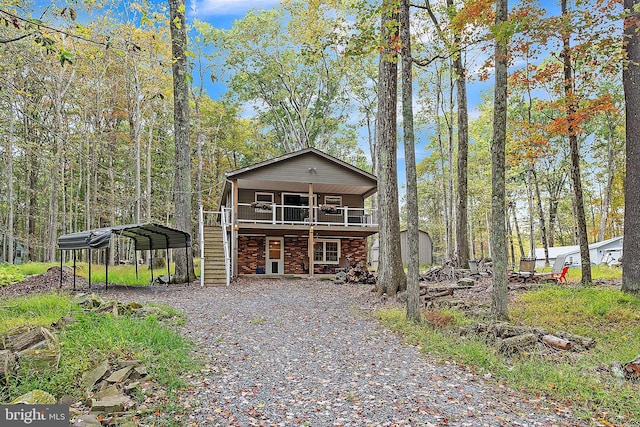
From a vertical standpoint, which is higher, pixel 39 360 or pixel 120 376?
pixel 39 360

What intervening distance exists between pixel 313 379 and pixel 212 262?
11.2 metres

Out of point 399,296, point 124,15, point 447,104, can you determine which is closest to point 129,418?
point 399,296

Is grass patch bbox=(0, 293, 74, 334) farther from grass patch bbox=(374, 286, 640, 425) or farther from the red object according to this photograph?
the red object

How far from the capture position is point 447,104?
24375 millimetres

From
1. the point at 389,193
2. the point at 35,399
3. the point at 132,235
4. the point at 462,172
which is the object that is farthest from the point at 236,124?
the point at 35,399

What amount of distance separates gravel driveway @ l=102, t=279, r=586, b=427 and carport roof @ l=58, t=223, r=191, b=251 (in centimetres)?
404

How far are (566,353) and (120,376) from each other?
5.58m

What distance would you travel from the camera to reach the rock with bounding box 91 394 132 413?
338 cm

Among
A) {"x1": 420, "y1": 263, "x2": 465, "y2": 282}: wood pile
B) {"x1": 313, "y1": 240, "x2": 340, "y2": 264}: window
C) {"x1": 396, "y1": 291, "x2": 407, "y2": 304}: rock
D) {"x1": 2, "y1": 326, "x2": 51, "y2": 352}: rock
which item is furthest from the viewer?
{"x1": 313, "y1": 240, "x2": 340, "y2": 264}: window

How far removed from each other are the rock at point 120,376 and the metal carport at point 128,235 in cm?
677

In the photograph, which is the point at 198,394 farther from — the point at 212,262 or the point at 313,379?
the point at 212,262

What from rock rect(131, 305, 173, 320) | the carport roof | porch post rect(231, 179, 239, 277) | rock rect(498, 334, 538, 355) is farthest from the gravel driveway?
porch post rect(231, 179, 239, 277)

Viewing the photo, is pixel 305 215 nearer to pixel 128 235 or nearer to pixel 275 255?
pixel 275 255

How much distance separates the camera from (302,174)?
1805 cm
